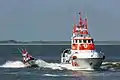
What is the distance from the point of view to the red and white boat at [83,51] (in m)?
111

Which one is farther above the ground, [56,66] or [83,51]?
[83,51]

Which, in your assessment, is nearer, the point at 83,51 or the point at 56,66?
the point at 83,51

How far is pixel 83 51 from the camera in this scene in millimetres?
112750

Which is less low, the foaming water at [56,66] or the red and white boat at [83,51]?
the red and white boat at [83,51]

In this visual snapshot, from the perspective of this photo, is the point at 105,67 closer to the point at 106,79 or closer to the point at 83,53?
the point at 83,53

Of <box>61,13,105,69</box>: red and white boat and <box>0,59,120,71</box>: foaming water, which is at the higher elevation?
<box>61,13,105,69</box>: red and white boat

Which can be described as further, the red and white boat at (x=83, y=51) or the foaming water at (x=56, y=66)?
the foaming water at (x=56, y=66)

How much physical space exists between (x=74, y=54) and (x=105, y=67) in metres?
11.9

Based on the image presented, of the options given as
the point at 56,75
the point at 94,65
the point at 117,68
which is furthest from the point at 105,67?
the point at 56,75

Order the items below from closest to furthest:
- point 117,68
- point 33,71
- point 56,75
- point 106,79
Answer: point 106,79 < point 56,75 < point 33,71 < point 117,68

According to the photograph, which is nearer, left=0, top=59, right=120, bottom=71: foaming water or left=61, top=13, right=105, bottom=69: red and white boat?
left=61, top=13, right=105, bottom=69: red and white boat

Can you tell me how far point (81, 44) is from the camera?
4478 inches

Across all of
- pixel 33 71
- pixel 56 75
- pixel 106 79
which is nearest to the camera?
pixel 106 79

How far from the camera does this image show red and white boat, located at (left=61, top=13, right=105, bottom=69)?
111 m
